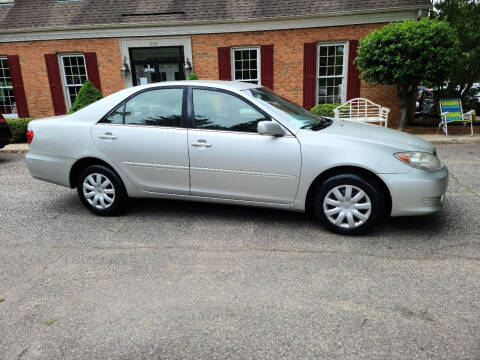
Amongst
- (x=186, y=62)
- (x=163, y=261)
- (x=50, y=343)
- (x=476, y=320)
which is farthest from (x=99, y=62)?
(x=476, y=320)

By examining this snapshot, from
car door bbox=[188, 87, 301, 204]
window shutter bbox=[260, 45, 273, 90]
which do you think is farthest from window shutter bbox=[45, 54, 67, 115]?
car door bbox=[188, 87, 301, 204]

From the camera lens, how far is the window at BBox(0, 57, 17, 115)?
549 inches

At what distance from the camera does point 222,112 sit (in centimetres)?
421

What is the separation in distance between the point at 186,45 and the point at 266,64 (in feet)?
9.44

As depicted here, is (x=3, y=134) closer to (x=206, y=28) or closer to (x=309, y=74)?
(x=206, y=28)

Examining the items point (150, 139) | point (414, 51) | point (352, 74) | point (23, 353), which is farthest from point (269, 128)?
point (352, 74)

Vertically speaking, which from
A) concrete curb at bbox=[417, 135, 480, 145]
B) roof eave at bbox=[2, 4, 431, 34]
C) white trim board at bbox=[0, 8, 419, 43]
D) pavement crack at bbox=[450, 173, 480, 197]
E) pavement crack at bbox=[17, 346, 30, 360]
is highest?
roof eave at bbox=[2, 4, 431, 34]

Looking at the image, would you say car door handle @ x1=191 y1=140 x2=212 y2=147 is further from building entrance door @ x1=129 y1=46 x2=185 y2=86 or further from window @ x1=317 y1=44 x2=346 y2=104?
building entrance door @ x1=129 y1=46 x2=185 y2=86

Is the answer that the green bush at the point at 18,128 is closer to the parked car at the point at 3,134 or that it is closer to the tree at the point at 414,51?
the parked car at the point at 3,134

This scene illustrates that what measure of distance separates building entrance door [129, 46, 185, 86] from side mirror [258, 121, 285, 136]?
10048 millimetres

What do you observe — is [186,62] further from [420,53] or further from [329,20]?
[420,53]

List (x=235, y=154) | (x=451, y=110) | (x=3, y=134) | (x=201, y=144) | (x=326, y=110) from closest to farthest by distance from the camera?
(x=235, y=154) → (x=201, y=144) → (x=3, y=134) → (x=451, y=110) → (x=326, y=110)

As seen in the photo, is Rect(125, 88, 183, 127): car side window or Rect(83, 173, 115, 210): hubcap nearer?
Rect(125, 88, 183, 127): car side window

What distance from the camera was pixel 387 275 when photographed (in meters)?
3.20
